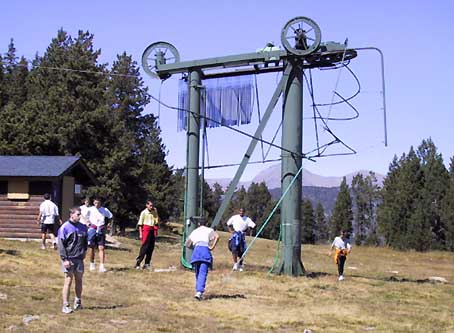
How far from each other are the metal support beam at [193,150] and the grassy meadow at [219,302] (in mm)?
1700

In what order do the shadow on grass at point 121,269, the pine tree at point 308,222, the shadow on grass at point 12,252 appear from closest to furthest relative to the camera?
the shadow on grass at point 121,269 → the shadow on grass at point 12,252 → the pine tree at point 308,222

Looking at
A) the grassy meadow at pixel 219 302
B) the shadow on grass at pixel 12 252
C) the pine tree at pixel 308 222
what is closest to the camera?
the grassy meadow at pixel 219 302

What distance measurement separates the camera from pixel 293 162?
17.7 metres

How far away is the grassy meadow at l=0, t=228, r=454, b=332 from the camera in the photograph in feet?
34.4

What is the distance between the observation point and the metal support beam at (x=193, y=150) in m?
18.3

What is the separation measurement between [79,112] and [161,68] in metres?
25.4

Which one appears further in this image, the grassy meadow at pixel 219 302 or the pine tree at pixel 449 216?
the pine tree at pixel 449 216

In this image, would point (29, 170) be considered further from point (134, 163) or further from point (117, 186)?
point (134, 163)

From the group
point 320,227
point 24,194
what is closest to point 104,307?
point 24,194

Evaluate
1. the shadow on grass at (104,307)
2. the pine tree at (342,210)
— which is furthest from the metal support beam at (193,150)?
the pine tree at (342,210)

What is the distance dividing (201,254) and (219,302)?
96 cm

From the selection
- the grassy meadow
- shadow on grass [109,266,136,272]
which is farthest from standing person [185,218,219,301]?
shadow on grass [109,266,136,272]

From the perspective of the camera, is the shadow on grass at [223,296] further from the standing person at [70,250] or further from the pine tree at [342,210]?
the pine tree at [342,210]

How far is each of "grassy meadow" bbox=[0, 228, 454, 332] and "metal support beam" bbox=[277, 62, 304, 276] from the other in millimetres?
1087
